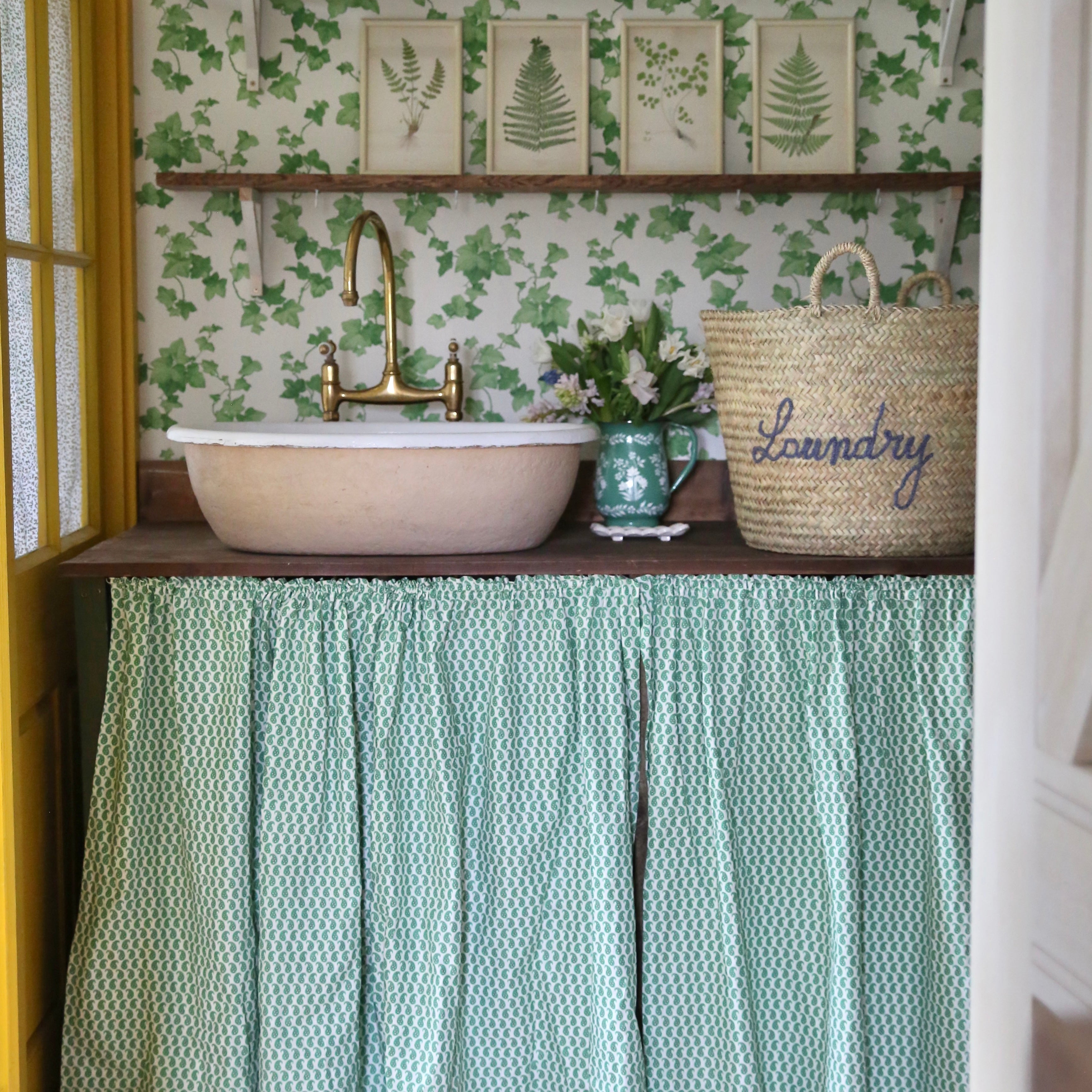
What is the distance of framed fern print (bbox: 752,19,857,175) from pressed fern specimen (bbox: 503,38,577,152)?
332 mm

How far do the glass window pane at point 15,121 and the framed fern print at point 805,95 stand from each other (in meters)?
1.18

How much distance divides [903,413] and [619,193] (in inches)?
28.2

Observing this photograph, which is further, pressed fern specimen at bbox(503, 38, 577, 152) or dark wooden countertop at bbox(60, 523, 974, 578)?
pressed fern specimen at bbox(503, 38, 577, 152)

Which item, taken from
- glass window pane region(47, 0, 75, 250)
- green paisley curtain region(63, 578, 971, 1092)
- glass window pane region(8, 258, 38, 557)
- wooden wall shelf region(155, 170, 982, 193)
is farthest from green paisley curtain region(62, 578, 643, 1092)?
wooden wall shelf region(155, 170, 982, 193)

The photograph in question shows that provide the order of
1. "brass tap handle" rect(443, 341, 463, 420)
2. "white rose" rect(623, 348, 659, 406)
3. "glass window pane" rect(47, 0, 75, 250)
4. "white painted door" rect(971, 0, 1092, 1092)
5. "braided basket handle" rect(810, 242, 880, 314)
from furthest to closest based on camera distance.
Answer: "brass tap handle" rect(443, 341, 463, 420) → "white rose" rect(623, 348, 659, 406) → "glass window pane" rect(47, 0, 75, 250) → "braided basket handle" rect(810, 242, 880, 314) → "white painted door" rect(971, 0, 1092, 1092)

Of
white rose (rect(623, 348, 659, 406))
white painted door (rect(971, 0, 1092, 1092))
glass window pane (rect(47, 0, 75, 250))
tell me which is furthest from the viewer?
white rose (rect(623, 348, 659, 406))

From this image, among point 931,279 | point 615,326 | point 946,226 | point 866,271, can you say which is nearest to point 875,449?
point 866,271

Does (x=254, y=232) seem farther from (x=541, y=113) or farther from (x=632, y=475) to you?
(x=632, y=475)

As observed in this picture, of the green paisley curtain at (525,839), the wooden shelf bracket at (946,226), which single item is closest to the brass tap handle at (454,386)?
the green paisley curtain at (525,839)

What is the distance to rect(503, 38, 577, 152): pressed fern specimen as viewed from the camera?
7.06 feet

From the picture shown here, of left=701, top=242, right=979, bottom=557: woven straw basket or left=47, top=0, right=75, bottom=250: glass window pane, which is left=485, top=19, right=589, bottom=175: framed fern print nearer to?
left=701, top=242, right=979, bottom=557: woven straw basket

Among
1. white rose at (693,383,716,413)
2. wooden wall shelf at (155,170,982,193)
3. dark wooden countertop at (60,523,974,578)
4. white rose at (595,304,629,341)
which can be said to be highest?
wooden wall shelf at (155,170,982,193)

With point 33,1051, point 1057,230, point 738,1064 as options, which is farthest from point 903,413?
point 33,1051

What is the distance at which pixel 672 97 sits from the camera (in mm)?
2160
